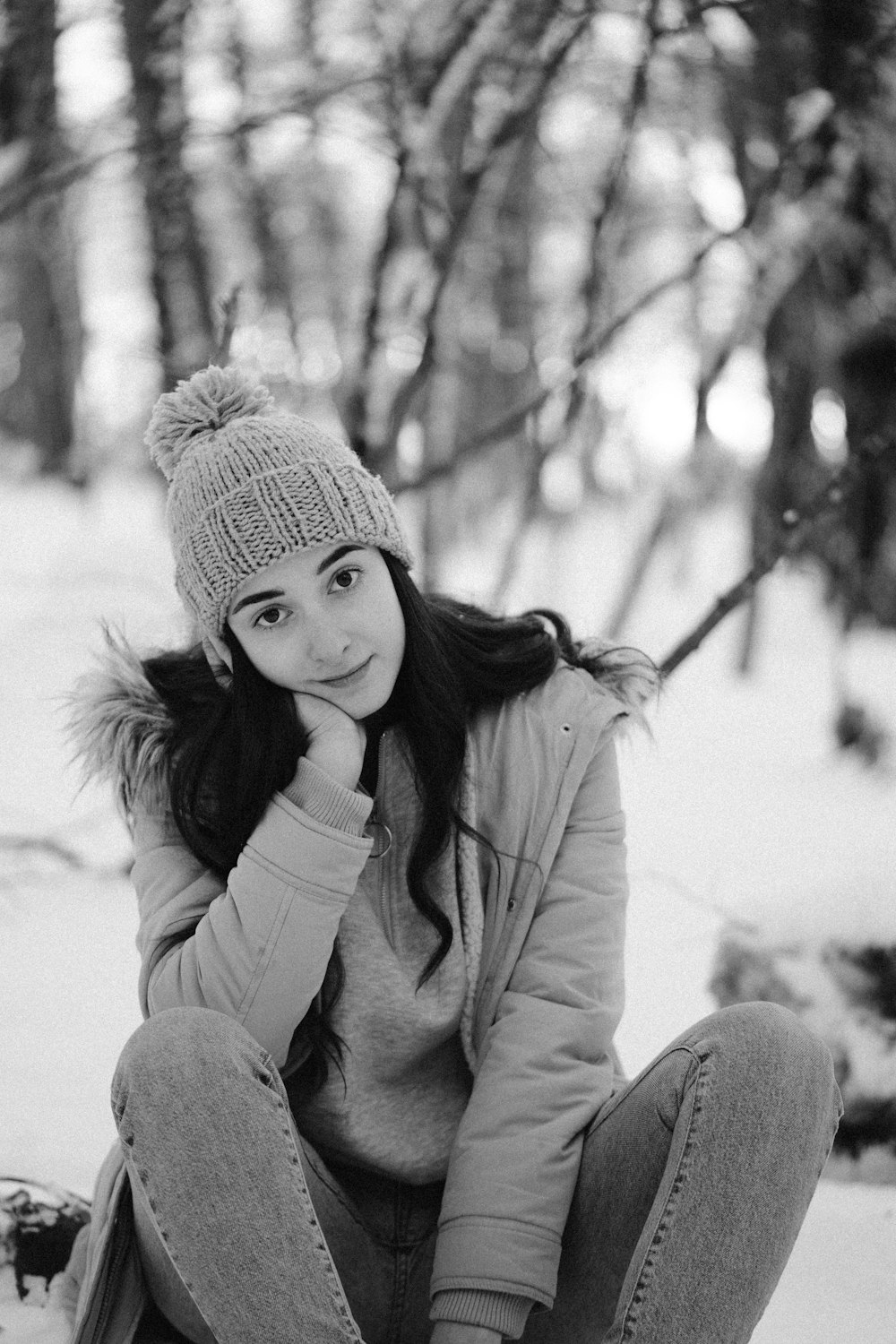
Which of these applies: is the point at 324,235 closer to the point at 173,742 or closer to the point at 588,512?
the point at 588,512

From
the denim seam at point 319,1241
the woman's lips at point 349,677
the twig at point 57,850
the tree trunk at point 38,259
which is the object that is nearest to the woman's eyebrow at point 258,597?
the woman's lips at point 349,677

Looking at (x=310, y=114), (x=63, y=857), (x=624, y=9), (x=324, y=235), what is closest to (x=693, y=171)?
(x=624, y=9)

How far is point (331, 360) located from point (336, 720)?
17.3ft

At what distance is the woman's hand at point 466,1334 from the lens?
1402 mm

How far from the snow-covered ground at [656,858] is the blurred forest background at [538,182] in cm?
55

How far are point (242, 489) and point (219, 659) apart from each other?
10.8 inches

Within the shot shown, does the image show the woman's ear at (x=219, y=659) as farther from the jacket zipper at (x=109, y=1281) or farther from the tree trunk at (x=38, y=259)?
the tree trunk at (x=38, y=259)

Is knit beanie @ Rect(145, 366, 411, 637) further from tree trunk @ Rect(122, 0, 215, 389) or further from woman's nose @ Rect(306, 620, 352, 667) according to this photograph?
tree trunk @ Rect(122, 0, 215, 389)

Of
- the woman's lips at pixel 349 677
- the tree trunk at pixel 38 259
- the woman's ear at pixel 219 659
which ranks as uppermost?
the woman's lips at pixel 349 677

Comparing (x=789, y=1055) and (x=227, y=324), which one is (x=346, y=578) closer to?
(x=789, y=1055)

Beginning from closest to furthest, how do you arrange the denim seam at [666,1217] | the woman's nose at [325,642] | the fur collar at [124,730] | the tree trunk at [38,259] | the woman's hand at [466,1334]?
the denim seam at [666,1217] → the woman's hand at [466,1334] → the woman's nose at [325,642] → the fur collar at [124,730] → the tree trunk at [38,259]

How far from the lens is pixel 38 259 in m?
8.49

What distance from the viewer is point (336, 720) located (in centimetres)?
163

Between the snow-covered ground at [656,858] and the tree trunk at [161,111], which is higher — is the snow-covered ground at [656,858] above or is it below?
below
